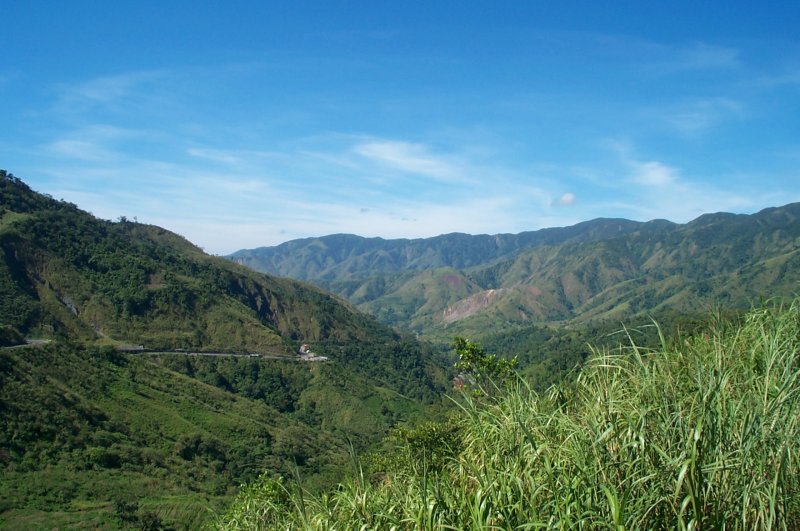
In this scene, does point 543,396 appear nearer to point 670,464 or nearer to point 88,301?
point 670,464

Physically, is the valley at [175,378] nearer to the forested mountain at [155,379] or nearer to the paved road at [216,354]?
the forested mountain at [155,379]

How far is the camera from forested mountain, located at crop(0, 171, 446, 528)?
1903 inches

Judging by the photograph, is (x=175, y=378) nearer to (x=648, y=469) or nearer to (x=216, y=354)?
(x=216, y=354)

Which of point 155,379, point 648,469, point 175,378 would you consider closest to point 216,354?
point 175,378

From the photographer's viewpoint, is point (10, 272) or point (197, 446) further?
point (10, 272)

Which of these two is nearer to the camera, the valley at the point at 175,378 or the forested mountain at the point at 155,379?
the valley at the point at 175,378

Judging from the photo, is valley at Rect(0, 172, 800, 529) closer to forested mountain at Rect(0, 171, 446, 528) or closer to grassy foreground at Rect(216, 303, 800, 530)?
forested mountain at Rect(0, 171, 446, 528)

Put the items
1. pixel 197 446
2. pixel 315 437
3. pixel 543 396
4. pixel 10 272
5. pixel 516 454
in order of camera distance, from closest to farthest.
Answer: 1. pixel 516 454
2. pixel 543 396
3. pixel 197 446
4. pixel 315 437
5. pixel 10 272

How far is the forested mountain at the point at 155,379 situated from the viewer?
48.3 m

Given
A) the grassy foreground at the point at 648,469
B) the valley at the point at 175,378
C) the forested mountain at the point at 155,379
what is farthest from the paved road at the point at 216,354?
the grassy foreground at the point at 648,469

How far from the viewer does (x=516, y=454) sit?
818 centimetres

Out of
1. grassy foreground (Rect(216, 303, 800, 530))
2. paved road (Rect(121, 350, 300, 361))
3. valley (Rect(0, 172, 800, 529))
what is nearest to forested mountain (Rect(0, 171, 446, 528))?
valley (Rect(0, 172, 800, 529))

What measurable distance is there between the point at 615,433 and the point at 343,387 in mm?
104263

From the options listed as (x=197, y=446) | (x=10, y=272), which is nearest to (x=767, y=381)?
(x=197, y=446)
